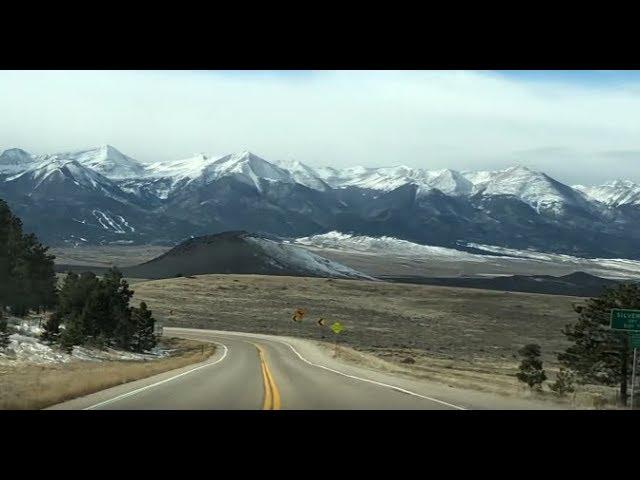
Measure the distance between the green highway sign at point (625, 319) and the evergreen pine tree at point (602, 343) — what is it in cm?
1132

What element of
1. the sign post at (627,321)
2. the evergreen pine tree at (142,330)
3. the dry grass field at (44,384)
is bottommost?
the evergreen pine tree at (142,330)

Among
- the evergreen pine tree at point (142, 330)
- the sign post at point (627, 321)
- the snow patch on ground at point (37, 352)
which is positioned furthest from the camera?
the evergreen pine tree at point (142, 330)

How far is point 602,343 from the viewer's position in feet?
109

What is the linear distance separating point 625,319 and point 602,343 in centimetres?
1345

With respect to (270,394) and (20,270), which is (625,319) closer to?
(270,394)

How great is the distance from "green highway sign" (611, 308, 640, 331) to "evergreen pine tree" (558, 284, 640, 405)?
11.3 m

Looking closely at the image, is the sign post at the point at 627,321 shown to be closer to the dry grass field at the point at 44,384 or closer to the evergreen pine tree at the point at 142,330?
the dry grass field at the point at 44,384

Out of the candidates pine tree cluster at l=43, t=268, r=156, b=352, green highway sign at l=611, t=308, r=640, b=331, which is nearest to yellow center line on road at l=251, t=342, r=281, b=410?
green highway sign at l=611, t=308, r=640, b=331

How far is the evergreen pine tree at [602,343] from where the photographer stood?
3212 centimetres

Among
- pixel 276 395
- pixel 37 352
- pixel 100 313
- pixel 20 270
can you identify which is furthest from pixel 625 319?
pixel 20 270

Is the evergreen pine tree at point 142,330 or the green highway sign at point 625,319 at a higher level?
the green highway sign at point 625,319

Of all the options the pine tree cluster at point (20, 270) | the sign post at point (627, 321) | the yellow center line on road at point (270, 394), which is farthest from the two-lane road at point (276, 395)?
the pine tree cluster at point (20, 270)
